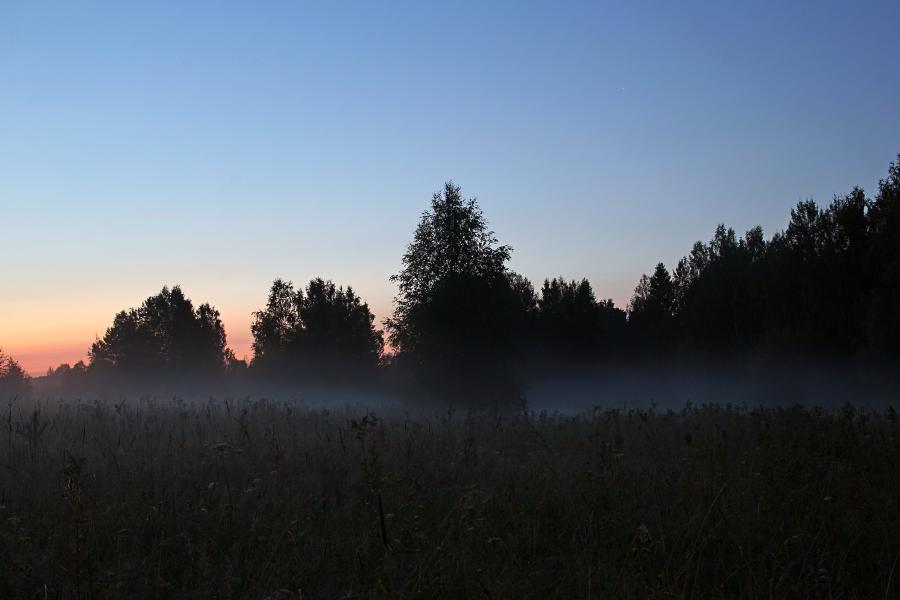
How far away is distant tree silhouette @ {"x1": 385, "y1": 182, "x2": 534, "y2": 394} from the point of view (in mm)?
29094

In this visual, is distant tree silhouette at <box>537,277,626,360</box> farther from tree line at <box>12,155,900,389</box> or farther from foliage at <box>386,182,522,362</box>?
foliage at <box>386,182,522,362</box>

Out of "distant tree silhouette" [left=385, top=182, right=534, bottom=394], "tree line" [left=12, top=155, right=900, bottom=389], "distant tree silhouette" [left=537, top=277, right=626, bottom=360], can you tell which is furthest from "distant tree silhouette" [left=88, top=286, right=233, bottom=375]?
"distant tree silhouette" [left=385, top=182, right=534, bottom=394]

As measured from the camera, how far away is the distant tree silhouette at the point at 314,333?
198 feet

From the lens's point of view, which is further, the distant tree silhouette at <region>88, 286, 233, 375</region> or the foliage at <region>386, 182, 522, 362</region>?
the distant tree silhouette at <region>88, 286, 233, 375</region>

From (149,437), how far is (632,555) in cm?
678

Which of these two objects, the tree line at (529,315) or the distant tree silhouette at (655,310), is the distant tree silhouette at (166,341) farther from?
the distant tree silhouette at (655,310)

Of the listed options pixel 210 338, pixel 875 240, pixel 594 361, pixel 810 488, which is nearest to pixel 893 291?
pixel 875 240

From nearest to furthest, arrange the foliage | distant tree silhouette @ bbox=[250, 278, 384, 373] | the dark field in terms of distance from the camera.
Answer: the dark field, the foliage, distant tree silhouette @ bbox=[250, 278, 384, 373]

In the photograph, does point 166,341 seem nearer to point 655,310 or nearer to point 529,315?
point 529,315

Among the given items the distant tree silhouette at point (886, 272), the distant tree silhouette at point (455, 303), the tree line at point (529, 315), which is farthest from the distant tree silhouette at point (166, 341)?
the distant tree silhouette at point (886, 272)

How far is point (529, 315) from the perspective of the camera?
213ft

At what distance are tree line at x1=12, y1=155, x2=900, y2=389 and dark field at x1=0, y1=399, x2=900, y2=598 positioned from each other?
2176 centimetres

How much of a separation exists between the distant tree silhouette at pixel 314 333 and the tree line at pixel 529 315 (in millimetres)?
155

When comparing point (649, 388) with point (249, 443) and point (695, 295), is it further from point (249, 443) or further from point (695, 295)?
point (249, 443)
